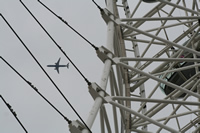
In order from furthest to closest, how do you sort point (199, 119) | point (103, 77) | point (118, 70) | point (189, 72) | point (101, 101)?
point (189, 72), point (199, 119), point (118, 70), point (103, 77), point (101, 101)

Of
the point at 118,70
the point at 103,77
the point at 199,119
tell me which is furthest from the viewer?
the point at 199,119

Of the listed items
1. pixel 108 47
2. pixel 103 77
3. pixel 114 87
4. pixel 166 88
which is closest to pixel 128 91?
pixel 114 87

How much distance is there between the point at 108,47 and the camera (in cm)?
1180

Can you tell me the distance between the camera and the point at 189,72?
22.0m

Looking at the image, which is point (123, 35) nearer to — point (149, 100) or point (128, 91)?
point (128, 91)

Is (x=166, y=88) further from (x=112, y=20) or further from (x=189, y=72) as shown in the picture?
(x=112, y=20)

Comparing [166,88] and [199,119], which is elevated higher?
[166,88]

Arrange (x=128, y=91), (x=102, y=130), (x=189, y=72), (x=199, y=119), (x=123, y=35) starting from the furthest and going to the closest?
(x=189, y=72)
(x=199, y=119)
(x=123, y=35)
(x=128, y=91)
(x=102, y=130)

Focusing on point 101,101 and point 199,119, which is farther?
point 199,119

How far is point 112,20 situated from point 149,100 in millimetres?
3602

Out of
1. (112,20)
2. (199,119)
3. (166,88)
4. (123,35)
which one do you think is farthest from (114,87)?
(166,88)

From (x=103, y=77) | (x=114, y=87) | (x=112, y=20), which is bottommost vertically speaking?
(x=103, y=77)

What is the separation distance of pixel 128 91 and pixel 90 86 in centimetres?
571

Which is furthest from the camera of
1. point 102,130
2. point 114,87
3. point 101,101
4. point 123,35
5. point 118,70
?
point 123,35
